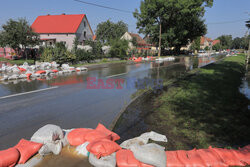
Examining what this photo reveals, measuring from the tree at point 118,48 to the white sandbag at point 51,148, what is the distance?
27.1 meters

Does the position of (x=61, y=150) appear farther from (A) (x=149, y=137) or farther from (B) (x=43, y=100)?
(B) (x=43, y=100)

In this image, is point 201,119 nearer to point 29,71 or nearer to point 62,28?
point 29,71

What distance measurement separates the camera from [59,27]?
36.8 metres

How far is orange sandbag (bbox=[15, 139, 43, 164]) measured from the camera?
299cm

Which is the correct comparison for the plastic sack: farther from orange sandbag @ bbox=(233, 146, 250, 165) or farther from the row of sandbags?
the row of sandbags

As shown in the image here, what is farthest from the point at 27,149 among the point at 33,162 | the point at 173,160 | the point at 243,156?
the point at 243,156

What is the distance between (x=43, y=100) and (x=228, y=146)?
21.8 feet

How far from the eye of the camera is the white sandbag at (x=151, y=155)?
2.82 meters

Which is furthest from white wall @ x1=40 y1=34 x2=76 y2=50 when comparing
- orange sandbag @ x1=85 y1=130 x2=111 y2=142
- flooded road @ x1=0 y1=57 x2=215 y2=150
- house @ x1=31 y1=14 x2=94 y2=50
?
orange sandbag @ x1=85 y1=130 x2=111 y2=142

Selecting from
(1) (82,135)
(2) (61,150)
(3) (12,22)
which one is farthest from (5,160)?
(3) (12,22)

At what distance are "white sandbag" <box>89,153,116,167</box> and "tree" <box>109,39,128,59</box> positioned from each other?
90.2 feet

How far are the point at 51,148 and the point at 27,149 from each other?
0.41 meters

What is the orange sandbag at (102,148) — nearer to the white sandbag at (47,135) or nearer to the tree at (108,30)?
the white sandbag at (47,135)

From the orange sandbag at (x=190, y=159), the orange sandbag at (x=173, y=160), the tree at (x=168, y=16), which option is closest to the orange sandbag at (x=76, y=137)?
the orange sandbag at (x=173, y=160)
